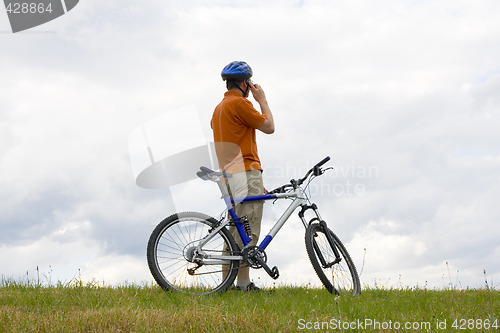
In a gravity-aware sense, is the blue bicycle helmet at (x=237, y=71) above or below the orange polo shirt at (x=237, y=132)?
above

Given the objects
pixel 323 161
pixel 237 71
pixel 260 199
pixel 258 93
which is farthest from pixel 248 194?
pixel 237 71

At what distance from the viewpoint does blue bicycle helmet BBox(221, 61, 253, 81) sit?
25.8 ft

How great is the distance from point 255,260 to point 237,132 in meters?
1.86

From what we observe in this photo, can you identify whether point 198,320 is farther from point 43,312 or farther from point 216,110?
point 216,110

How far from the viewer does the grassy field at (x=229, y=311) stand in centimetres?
563

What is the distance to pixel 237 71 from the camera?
786cm

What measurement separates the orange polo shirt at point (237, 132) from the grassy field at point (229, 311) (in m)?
1.88

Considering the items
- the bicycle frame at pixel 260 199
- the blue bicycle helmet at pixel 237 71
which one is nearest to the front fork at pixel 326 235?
the bicycle frame at pixel 260 199

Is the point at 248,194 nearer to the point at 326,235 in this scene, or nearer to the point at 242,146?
the point at 242,146

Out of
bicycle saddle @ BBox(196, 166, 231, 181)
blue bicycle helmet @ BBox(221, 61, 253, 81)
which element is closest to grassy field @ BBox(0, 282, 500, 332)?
bicycle saddle @ BBox(196, 166, 231, 181)

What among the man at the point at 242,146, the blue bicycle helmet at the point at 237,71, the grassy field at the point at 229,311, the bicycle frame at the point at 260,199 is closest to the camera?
the grassy field at the point at 229,311

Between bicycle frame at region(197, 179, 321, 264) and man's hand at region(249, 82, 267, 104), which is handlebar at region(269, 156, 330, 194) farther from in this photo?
man's hand at region(249, 82, 267, 104)

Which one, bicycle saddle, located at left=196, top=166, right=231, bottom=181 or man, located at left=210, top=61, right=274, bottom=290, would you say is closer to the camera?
bicycle saddle, located at left=196, top=166, right=231, bottom=181

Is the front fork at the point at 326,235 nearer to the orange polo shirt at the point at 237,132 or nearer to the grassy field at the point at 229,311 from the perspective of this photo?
the grassy field at the point at 229,311
